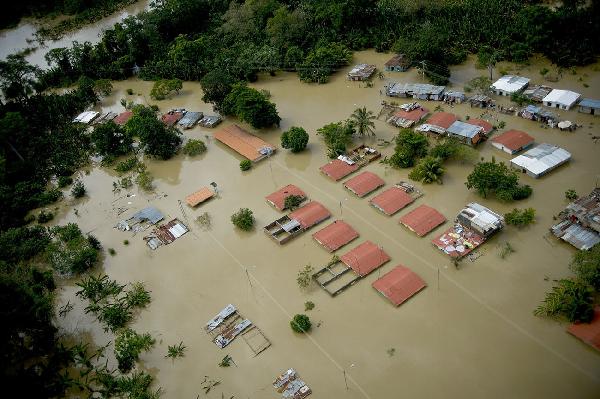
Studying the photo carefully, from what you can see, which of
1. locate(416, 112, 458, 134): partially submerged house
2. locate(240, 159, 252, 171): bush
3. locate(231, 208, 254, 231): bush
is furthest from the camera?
locate(240, 159, 252, 171): bush

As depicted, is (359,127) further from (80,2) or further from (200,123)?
(80,2)

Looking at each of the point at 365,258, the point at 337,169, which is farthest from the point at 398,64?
the point at 365,258

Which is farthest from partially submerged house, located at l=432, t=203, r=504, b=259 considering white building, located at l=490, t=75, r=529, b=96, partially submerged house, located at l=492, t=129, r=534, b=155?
white building, located at l=490, t=75, r=529, b=96

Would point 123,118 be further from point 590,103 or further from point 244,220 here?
point 590,103

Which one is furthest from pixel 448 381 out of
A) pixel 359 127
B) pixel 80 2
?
pixel 80 2

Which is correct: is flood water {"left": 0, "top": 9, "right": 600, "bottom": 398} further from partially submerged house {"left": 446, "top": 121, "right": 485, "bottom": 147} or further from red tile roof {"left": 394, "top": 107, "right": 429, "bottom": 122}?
red tile roof {"left": 394, "top": 107, "right": 429, "bottom": 122}

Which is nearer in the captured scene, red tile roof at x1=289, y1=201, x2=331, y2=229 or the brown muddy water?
the brown muddy water

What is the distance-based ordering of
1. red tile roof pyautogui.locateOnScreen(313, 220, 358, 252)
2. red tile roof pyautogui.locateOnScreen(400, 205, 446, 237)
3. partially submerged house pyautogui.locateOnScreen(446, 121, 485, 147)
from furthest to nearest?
partially submerged house pyautogui.locateOnScreen(446, 121, 485, 147), red tile roof pyautogui.locateOnScreen(313, 220, 358, 252), red tile roof pyautogui.locateOnScreen(400, 205, 446, 237)
